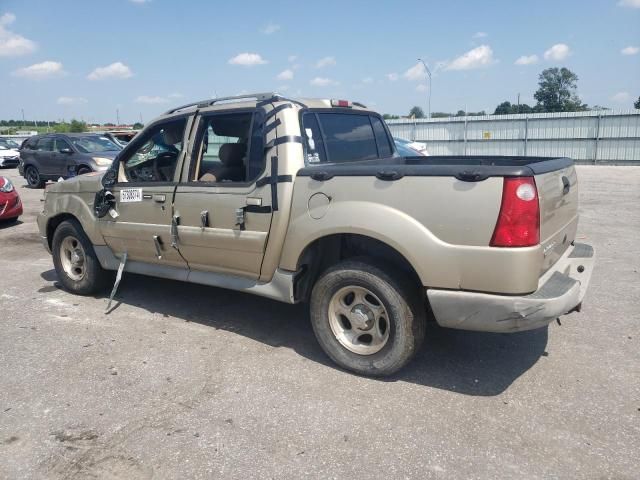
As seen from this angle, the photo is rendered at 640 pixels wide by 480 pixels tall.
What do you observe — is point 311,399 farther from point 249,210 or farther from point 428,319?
point 249,210

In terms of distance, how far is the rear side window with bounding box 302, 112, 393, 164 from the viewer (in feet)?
12.8

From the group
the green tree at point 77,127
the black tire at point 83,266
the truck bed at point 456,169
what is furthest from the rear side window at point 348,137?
the green tree at point 77,127

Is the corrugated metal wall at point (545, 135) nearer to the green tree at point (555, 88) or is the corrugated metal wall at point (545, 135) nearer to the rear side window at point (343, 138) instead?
the rear side window at point (343, 138)

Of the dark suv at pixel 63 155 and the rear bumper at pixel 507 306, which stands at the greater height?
the dark suv at pixel 63 155

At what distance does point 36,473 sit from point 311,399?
155 centimetres

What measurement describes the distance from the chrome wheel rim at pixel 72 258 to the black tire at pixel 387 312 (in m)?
3.01

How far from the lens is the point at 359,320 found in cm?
353

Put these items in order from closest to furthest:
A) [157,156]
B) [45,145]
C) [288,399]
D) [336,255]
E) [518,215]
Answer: [518,215] → [288,399] → [336,255] → [157,156] → [45,145]

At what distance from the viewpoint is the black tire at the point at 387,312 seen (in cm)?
329

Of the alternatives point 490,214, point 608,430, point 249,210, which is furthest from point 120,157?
point 608,430

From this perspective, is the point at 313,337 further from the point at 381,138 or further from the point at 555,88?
the point at 555,88

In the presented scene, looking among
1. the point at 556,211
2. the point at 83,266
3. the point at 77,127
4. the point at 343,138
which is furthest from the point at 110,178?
the point at 77,127

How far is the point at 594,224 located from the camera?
29.0ft

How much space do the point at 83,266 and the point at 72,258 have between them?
0.20 metres
